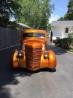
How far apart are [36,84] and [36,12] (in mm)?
59055

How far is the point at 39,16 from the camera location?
72.4m

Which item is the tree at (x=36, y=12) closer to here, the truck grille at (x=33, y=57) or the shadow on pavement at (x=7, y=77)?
the shadow on pavement at (x=7, y=77)

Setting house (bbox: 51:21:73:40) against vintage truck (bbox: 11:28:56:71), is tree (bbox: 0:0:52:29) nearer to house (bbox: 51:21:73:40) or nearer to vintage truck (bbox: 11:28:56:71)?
house (bbox: 51:21:73:40)

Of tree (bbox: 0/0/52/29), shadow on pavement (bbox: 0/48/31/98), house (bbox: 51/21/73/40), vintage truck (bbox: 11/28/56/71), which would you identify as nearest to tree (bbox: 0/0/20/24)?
tree (bbox: 0/0/52/29)

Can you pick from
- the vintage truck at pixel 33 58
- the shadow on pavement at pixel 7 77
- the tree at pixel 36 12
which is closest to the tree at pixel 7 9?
the shadow on pavement at pixel 7 77

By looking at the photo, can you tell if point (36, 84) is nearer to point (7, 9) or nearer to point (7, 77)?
point (7, 77)

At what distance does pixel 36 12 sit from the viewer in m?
71.0

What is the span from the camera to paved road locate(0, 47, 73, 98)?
10762mm

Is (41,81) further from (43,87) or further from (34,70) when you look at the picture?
(34,70)

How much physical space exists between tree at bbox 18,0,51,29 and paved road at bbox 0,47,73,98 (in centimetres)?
5188

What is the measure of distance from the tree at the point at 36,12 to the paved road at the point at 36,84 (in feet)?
170

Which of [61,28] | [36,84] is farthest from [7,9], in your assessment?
[61,28]

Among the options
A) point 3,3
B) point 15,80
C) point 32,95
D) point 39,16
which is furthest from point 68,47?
point 39,16

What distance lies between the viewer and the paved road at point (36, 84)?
10762 mm
